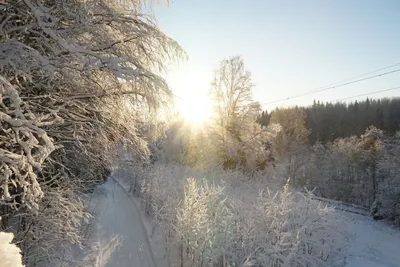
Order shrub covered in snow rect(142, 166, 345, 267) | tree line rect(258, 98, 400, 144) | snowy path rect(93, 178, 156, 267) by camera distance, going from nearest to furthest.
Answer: shrub covered in snow rect(142, 166, 345, 267) → snowy path rect(93, 178, 156, 267) → tree line rect(258, 98, 400, 144)

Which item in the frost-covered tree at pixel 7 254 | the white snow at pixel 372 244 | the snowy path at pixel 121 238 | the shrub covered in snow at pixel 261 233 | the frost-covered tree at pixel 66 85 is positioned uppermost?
the frost-covered tree at pixel 66 85

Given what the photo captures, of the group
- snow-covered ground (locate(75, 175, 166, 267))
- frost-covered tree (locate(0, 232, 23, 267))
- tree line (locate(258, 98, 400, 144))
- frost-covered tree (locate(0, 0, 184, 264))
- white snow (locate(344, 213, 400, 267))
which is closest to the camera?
frost-covered tree (locate(0, 232, 23, 267))

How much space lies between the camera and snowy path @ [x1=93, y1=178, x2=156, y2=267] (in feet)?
35.6

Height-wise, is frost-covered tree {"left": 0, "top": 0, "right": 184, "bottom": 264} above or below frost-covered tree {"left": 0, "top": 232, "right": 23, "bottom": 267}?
above

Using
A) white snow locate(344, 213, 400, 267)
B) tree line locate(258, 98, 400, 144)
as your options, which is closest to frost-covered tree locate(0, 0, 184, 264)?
white snow locate(344, 213, 400, 267)

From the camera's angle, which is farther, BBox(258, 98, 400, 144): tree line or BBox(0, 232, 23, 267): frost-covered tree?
BBox(258, 98, 400, 144): tree line

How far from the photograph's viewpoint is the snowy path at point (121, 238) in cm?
1086

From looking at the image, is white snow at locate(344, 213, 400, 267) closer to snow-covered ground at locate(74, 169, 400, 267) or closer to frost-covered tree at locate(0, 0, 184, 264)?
snow-covered ground at locate(74, 169, 400, 267)

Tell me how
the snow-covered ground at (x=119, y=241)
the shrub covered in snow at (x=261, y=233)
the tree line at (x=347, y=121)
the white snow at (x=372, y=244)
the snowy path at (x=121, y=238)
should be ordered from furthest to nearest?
the tree line at (x=347, y=121)
the white snow at (x=372, y=244)
the snowy path at (x=121, y=238)
the snow-covered ground at (x=119, y=241)
the shrub covered in snow at (x=261, y=233)

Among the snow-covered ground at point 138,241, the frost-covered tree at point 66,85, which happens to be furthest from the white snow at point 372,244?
the frost-covered tree at point 66,85

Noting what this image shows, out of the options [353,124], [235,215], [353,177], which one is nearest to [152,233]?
[235,215]

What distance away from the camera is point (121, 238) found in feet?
43.9

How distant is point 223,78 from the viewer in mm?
25172

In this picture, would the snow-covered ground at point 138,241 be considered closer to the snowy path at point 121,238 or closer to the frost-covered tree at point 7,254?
the snowy path at point 121,238
